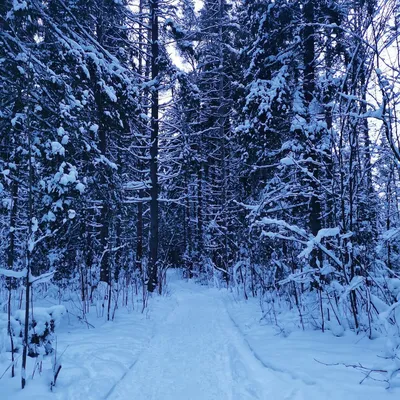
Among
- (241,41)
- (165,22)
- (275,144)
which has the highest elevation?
(241,41)

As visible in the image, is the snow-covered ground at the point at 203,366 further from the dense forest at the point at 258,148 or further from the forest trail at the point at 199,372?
the dense forest at the point at 258,148

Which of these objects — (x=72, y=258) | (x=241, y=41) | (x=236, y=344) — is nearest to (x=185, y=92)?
(x=241, y=41)

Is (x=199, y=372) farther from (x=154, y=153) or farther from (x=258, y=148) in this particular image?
(x=154, y=153)

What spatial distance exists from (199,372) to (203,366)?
0.19m

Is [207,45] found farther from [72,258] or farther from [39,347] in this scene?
[39,347]

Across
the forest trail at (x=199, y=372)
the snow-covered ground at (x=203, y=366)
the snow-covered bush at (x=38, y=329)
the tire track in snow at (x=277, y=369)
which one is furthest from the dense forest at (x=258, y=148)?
the forest trail at (x=199, y=372)

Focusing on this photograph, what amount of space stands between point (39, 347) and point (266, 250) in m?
6.65

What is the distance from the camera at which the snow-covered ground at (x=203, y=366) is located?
2840mm

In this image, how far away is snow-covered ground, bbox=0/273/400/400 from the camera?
9.32 feet

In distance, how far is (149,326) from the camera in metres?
5.86

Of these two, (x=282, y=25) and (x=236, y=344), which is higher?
(x=282, y=25)

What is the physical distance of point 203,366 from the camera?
12.1 feet

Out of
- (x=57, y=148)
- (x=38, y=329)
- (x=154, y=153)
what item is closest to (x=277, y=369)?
(x=38, y=329)

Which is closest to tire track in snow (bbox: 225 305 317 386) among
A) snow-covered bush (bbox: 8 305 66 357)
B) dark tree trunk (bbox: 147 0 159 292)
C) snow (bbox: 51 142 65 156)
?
snow-covered bush (bbox: 8 305 66 357)
